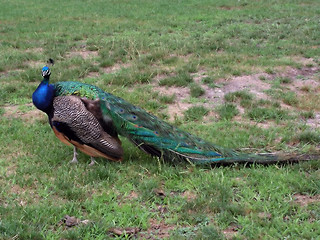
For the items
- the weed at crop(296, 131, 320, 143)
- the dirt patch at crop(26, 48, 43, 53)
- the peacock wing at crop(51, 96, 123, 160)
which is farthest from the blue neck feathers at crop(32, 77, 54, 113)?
the dirt patch at crop(26, 48, 43, 53)

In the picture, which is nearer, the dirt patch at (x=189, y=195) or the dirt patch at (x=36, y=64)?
the dirt patch at (x=189, y=195)

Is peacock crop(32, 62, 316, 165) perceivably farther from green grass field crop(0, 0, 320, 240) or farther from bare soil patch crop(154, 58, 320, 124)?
bare soil patch crop(154, 58, 320, 124)

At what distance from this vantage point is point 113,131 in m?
4.93

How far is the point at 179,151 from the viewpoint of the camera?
4742 millimetres

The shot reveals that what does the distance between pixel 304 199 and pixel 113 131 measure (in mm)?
2110

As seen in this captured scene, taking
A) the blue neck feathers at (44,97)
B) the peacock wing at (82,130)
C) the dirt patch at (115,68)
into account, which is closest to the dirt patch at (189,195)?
the peacock wing at (82,130)

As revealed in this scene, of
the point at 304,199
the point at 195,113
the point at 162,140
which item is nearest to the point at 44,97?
the point at 162,140

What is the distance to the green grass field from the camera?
3918 mm

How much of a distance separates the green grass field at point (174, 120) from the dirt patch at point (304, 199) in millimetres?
18

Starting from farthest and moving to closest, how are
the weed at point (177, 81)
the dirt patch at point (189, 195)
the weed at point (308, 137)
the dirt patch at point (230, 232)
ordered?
1. the weed at point (177, 81)
2. the weed at point (308, 137)
3. the dirt patch at point (189, 195)
4. the dirt patch at point (230, 232)

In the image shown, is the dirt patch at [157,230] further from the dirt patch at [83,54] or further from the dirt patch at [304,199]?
the dirt patch at [83,54]

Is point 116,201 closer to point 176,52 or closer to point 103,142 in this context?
point 103,142

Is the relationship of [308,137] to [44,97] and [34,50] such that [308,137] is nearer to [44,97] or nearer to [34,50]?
[44,97]

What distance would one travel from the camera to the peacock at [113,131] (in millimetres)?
4742
